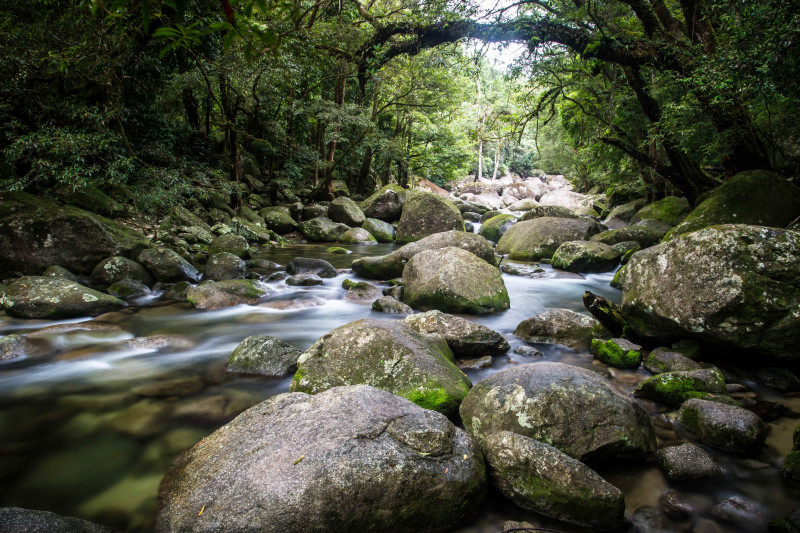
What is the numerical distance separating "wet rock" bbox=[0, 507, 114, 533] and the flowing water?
382 mm

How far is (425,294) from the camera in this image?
6535 mm

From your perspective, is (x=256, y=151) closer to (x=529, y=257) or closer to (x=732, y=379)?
(x=529, y=257)

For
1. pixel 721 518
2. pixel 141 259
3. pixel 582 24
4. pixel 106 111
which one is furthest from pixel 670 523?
pixel 106 111

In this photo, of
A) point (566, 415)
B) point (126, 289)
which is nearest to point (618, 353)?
point (566, 415)

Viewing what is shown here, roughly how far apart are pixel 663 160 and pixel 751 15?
7738mm

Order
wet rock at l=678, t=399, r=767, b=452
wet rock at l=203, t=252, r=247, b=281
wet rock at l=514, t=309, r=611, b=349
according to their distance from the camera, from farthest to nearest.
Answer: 1. wet rock at l=203, t=252, r=247, b=281
2. wet rock at l=514, t=309, r=611, b=349
3. wet rock at l=678, t=399, r=767, b=452

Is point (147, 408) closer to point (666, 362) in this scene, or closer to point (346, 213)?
point (666, 362)

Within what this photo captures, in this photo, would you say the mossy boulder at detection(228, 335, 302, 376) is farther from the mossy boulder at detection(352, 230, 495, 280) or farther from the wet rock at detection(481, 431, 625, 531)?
the mossy boulder at detection(352, 230, 495, 280)

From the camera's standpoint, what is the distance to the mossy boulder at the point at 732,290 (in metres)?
4.00

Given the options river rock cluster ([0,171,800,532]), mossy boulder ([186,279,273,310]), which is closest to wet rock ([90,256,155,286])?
river rock cluster ([0,171,800,532])

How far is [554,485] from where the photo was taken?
242cm

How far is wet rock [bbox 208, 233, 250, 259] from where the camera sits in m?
10.5

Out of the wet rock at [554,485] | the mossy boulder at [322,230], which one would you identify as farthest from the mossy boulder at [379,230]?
the wet rock at [554,485]

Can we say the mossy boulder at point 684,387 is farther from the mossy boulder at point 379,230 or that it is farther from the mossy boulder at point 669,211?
the mossy boulder at point 379,230
